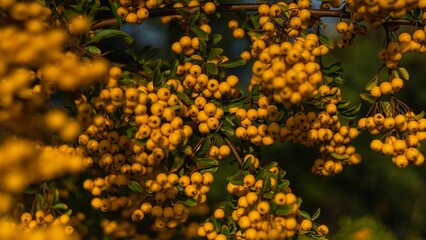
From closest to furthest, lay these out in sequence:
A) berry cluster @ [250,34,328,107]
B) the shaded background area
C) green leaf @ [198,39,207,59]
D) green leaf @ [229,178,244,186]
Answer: berry cluster @ [250,34,328,107]
green leaf @ [229,178,244,186]
green leaf @ [198,39,207,59]
the shaded background area

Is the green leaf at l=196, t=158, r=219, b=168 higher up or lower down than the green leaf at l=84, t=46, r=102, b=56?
lower down

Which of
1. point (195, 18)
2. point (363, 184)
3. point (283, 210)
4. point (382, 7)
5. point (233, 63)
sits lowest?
point (363, 184)

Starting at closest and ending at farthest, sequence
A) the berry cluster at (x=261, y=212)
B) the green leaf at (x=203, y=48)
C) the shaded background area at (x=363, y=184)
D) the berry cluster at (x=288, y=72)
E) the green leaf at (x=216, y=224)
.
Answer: the berry cluster at (x=288, y=72)
the berry cluster at (x=261, y=212)
the green leaf at (x=216, y=224)
the green leaf at (x=203, y=48)
the shaded background area at (x=363, y=184)

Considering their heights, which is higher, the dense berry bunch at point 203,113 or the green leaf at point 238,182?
the dense berry bunch at point 203,113

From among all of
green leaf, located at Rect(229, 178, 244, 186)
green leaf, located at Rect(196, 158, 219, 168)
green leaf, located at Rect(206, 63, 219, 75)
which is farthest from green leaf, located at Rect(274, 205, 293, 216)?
green leaf, located at Rect(206, 63, 219, 75)

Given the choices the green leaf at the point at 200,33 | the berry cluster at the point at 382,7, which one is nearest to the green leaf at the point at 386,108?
the berry cluster at the point at 382,7

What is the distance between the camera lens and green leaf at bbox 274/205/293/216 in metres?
1.64

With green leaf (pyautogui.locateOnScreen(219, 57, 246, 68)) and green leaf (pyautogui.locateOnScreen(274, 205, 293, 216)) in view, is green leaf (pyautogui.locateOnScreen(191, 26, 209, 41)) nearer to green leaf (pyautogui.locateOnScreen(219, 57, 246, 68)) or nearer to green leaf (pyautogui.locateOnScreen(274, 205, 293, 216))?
green leaf (pyautogui.locateOnScreen(219, 57, 246, 68))

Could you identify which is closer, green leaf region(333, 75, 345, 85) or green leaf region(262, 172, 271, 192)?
green leaf region(262, 172, 271, 192)

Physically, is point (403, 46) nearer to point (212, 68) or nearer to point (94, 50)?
point (212, 68)

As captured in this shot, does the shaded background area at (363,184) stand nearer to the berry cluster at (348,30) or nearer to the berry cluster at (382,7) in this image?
the berry cluster at (348,30)

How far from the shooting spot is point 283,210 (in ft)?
5.41

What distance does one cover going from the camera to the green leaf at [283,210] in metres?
1.64

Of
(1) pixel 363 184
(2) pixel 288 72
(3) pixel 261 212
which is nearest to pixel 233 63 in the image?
(2) pixel 288 72
